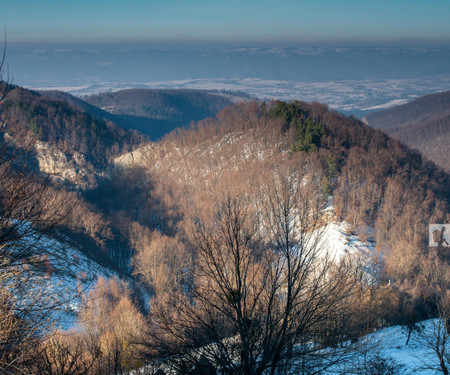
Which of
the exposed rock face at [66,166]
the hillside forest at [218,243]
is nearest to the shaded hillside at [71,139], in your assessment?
the exposed rock face at [66,166]

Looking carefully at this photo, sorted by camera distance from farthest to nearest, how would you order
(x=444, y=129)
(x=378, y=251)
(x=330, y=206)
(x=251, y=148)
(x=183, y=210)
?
(x=444, y=129) < (x=251, y=148) < (x=183, y=210) < (x=330, y=206) < (x=378, y=251)

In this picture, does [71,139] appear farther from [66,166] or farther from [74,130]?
[66,166]

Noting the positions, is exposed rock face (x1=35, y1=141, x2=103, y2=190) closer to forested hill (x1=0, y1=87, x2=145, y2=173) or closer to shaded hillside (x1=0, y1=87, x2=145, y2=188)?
shaded hillside (x1=0, y1=87, x2=145, y2=188)

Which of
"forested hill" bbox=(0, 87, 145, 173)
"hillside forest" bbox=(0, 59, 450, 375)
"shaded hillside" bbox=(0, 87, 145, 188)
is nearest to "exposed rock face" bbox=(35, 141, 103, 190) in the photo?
"shaded hillside" bbox=(0, 87, 145, 188)

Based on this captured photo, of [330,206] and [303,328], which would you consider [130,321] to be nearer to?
[303,328]

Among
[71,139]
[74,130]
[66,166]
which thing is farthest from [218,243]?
[74,130]

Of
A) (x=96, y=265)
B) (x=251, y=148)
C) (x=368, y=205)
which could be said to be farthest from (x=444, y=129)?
(x=96, y=265)

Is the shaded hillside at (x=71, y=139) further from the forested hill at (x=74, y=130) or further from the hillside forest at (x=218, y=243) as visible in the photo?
the hillside forest at (x=218, y=243)

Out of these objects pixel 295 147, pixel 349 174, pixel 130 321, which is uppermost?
pixel 295 147
